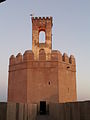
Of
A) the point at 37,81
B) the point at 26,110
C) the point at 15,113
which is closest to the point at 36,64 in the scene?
the point at 37,81

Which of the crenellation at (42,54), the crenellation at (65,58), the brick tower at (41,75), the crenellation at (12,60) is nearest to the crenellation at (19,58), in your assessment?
the brick tower at (41,75)

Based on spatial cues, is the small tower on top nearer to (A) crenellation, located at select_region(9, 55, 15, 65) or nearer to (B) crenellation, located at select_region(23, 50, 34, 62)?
(B) crenellation, located at select_region(23, 50, 34, 62)

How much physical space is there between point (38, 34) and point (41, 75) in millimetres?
3128

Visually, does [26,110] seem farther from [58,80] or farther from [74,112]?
[58,80]

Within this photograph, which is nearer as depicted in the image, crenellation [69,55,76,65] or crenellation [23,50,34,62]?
crenellation [23,50,34,62]

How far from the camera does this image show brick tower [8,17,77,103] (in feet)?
43.3

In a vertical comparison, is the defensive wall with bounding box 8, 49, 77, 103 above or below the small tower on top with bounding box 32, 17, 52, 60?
below

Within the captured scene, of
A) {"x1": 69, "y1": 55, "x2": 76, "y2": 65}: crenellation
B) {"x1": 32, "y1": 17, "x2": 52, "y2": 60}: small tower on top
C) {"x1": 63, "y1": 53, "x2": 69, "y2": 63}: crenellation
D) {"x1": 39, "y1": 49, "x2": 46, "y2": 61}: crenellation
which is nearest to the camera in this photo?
{"x1": 39, "y1": 49, "x2": 46, "y2": 61}: crenellation

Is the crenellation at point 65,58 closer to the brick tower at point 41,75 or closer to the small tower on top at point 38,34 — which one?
the brick tower at point 41,75

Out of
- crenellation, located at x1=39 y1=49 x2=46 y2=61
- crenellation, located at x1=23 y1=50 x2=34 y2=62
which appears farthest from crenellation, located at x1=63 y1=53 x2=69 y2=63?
crenellation, located at x1=23 y1=50 x2=34 y2=62

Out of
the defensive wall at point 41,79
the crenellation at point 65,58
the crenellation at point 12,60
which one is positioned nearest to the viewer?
the defensive wall at point 41,79

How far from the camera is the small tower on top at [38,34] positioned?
14.6 meters

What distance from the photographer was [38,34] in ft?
49.0

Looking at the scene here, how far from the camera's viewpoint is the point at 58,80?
43.7ft
